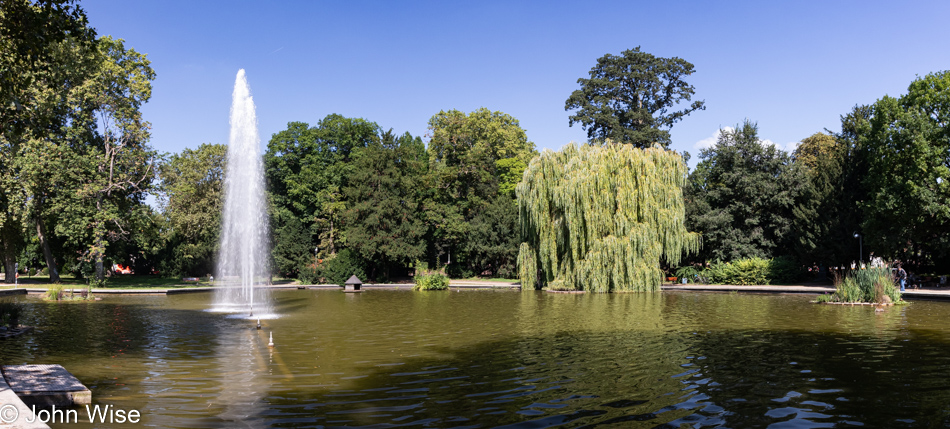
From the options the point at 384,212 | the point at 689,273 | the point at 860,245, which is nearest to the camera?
the point at 860,245

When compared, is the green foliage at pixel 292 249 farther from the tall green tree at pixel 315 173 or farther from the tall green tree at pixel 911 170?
the tall green tree at pixel 911 170

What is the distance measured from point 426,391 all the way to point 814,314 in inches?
705

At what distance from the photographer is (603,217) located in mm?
35062

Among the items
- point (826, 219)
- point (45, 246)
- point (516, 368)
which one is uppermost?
point (826, 219)

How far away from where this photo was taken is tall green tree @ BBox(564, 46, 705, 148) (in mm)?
58281

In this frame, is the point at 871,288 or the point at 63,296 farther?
the point at 63,296

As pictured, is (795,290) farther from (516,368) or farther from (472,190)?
(472,190)

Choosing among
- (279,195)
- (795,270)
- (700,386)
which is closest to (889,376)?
(700,386)

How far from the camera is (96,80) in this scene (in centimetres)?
4138

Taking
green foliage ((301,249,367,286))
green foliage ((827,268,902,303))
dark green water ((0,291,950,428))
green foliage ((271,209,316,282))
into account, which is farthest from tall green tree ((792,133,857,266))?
green foliage ((271,209,316,282))

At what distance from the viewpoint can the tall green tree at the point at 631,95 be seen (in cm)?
5828

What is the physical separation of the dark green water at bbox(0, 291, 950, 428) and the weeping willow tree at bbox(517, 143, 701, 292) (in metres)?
11.7

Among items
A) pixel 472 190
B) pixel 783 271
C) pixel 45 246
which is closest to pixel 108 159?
pixel 45 246

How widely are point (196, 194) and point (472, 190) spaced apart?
79.6ft
